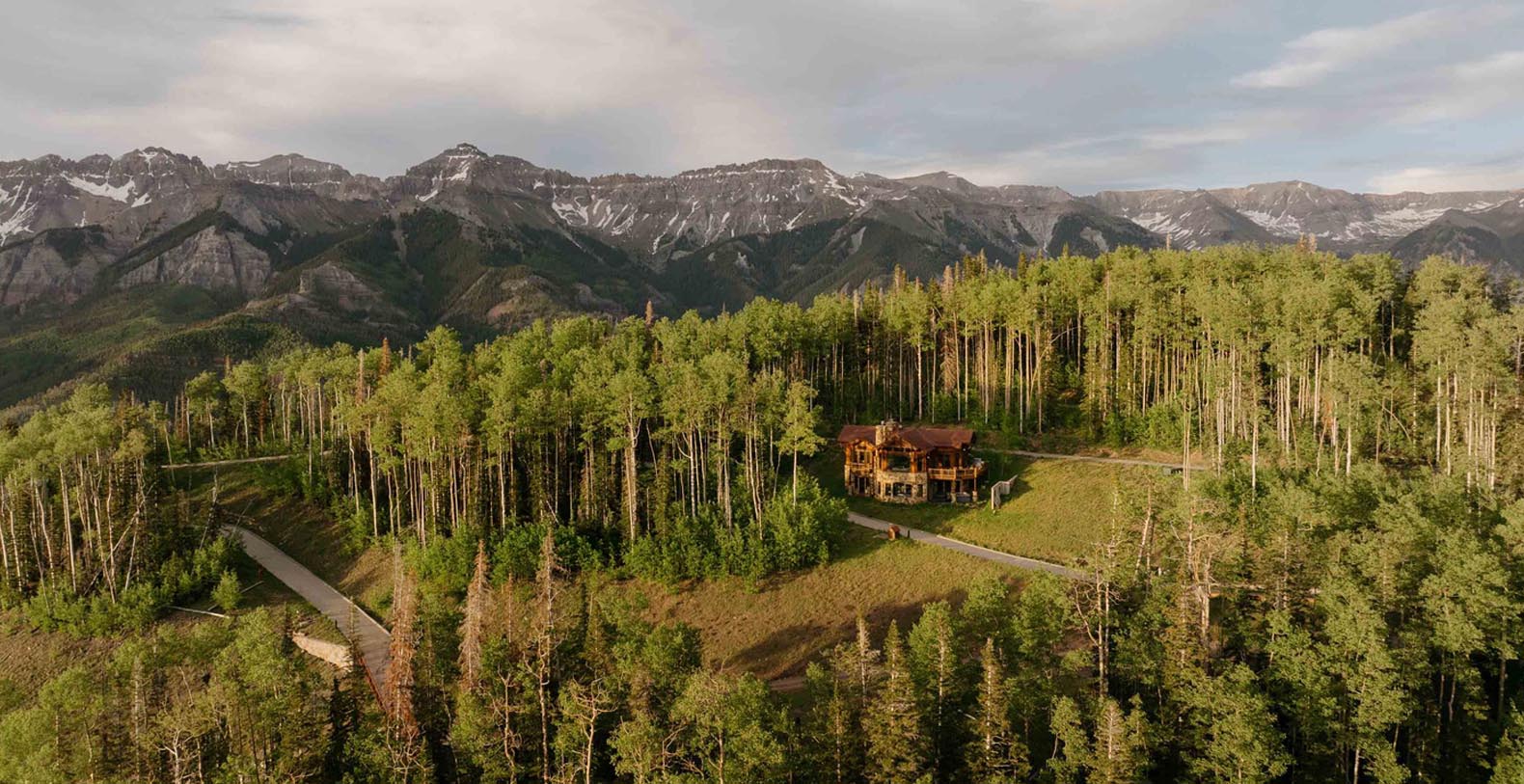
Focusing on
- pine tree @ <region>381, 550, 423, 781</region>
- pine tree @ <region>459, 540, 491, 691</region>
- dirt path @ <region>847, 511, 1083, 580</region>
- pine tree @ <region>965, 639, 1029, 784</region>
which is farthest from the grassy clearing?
pine tree @ <region>381, 550, 423, 781</region>

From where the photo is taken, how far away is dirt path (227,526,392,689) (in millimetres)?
41469

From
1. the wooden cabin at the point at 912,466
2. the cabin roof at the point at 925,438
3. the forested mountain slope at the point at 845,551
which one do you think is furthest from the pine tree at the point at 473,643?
the cabin roof at the point at 925,438

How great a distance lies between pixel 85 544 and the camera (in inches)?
2103

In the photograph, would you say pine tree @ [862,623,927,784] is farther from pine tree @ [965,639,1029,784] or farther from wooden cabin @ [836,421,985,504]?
wooden cabin @ [836,421,985,504]

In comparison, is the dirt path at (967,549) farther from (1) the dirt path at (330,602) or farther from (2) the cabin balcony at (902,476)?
(1) the dirt path at (330,602)

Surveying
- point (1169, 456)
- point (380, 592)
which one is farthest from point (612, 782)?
point (1169, 456)

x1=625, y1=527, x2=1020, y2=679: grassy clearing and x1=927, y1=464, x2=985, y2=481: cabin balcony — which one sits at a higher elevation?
x1=927, y1=464, x2=985, y2=481: cabin balcony

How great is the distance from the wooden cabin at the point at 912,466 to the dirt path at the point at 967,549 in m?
4.75

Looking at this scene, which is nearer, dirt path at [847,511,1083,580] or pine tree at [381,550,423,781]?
pine tree at [381,550,423,781]

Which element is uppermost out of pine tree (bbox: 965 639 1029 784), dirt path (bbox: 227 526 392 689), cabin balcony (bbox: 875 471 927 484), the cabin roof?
the cabin roof

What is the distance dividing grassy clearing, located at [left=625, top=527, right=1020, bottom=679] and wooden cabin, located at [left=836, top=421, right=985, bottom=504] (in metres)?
9.68

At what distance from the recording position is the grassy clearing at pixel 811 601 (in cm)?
4306

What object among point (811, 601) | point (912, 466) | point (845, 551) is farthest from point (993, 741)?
point (912, 466)

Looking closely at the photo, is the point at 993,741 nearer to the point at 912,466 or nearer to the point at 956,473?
the point at 956,473
